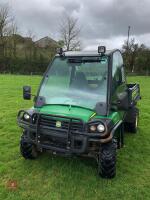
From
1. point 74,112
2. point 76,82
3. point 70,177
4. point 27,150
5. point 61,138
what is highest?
point 76,82

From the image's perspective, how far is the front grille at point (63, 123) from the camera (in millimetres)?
4262

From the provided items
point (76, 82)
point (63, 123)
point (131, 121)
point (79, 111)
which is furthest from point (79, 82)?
point (131, 121)

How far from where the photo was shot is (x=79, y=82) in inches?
198

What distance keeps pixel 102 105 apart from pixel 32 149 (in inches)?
61.7

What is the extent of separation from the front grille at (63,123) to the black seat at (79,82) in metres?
0.83

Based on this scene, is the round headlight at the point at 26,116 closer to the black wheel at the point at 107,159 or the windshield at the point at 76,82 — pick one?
the windshield at the point at 76,82

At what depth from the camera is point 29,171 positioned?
4.81 meters

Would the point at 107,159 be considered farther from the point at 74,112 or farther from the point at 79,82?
the point at 79,82

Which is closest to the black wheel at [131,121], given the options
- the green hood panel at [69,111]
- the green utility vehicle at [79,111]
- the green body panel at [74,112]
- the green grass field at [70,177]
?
the green grass field at [70,177]

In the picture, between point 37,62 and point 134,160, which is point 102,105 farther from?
point 37,62

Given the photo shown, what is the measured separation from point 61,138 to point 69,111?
1.52 ft

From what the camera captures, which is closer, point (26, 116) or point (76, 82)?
point (26, 116)

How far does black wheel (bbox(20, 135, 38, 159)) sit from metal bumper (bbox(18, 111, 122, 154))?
0.36 m

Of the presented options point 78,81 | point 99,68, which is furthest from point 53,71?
point 99,68
